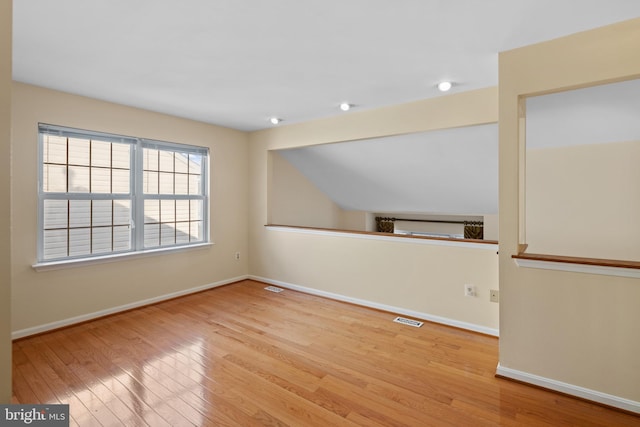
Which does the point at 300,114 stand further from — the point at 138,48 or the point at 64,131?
the point at 64,131

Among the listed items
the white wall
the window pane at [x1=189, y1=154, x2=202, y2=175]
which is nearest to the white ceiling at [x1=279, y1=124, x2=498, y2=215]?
the white wall

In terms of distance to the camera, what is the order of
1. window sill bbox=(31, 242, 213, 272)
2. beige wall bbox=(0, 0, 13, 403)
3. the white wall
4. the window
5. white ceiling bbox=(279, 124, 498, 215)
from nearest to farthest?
1. beige wall bbox=(0, 0, 13, 403)
2. window sill bbox=(31, 242, 213, 272)
3. the window
4. white ceiling bbox=(279, 124, 498, 215)
5. the white wall

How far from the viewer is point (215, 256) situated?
4641 millimetres

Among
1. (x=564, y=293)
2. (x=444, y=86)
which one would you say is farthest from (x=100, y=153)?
(x=564, y=293)

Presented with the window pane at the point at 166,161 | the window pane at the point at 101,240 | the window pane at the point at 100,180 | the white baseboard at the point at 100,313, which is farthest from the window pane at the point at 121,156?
the white baseboard at the point at 100,313

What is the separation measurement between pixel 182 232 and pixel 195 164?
957mm

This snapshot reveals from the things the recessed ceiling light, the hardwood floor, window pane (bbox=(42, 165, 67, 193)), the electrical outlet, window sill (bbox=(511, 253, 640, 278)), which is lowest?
the hardwood floor

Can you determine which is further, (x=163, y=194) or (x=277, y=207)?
(x=277, y=207)

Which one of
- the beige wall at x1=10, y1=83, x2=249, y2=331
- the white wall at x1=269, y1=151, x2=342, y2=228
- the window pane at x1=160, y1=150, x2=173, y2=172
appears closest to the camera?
the beige wall at x1=10, y1=83, x2=249, y2=331

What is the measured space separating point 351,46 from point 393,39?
0.29 meters

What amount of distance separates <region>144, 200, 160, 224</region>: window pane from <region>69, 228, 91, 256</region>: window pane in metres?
0.62

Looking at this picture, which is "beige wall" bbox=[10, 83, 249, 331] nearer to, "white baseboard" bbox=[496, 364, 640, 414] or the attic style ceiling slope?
the attic style ceiling slope

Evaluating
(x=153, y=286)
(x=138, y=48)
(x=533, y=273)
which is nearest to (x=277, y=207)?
(x=153, y=286)

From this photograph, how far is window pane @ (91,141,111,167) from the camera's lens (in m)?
3.46
